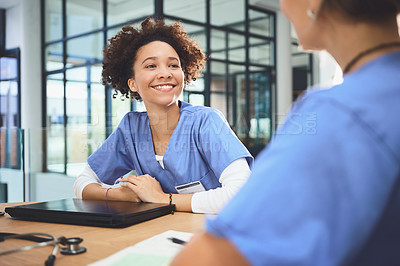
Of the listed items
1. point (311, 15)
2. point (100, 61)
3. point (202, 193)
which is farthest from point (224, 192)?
point (100, 61)

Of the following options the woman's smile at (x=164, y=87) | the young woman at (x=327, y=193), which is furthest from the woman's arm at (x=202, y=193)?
the young woman at (x=327, y=193)

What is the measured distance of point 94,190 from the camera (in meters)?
1.46

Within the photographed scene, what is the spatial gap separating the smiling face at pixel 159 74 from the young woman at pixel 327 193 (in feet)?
4.23

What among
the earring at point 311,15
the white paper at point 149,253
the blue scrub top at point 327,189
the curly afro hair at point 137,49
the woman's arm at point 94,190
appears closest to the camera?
the blue scrub top at point 327,189

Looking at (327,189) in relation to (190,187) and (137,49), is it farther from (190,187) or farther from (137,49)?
(137,49)

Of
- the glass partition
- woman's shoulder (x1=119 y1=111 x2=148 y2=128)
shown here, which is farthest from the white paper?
the glass partition

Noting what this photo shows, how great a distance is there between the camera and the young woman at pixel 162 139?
4.47 feet

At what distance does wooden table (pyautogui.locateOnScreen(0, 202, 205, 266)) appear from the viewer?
721 millimetres

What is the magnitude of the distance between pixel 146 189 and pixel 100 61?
4.51 m

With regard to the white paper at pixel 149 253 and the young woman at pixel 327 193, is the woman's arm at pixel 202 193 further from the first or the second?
the young woman at pixel 327 193

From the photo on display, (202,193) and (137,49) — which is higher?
(137,49)

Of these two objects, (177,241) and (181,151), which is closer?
(177,241)

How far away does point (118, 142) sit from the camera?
1.69m

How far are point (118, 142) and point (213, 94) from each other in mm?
3989
